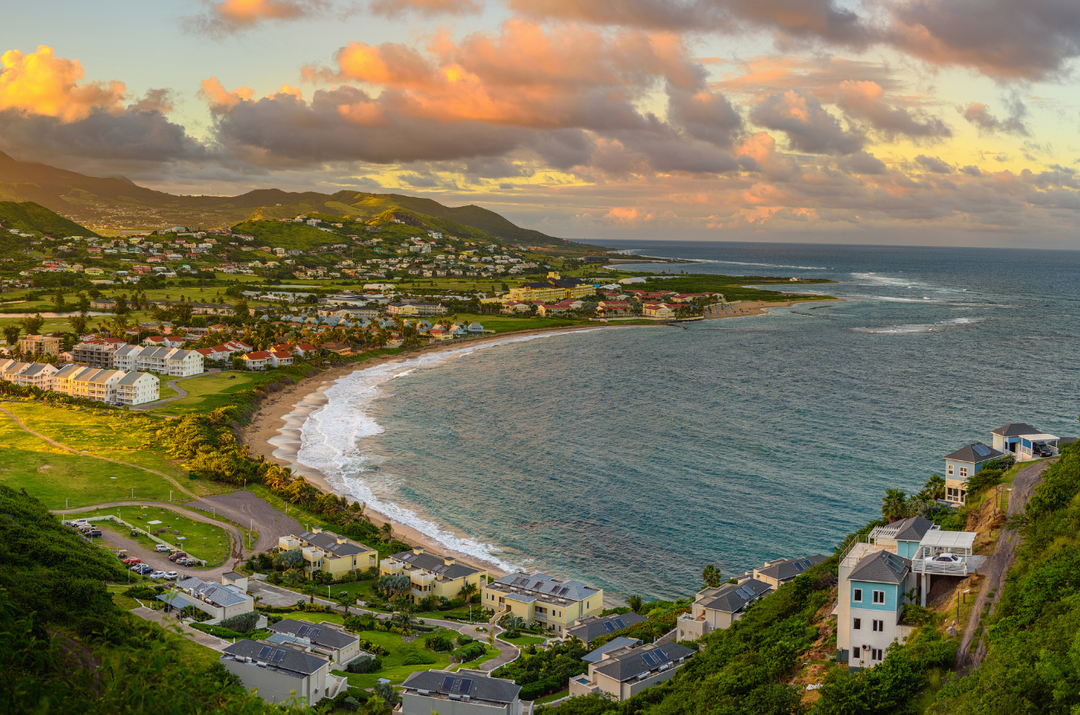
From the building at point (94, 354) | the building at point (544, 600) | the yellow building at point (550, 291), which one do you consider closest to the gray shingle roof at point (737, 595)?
the building at point (544, 600)

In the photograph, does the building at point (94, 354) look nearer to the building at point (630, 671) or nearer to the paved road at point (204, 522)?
the paved road at point (204, 522)

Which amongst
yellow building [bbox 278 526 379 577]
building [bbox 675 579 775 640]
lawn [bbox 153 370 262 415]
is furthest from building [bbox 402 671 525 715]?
lawn [bbox 153 370 262 415]

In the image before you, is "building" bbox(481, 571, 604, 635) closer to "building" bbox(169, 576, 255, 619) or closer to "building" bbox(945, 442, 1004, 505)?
"building" bbox(169, 576, 255, 619)

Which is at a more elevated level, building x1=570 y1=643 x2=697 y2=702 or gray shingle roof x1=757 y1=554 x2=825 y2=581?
gray shingle roof x1=757 y1=554 x2=825 y2=581

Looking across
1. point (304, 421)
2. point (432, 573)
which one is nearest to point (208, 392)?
point (304, 421)

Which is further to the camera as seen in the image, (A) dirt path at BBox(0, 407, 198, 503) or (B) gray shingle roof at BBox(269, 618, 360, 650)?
(A) dirt path at BBox(0, 407, 198, 503)

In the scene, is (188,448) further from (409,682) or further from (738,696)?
(738,696)

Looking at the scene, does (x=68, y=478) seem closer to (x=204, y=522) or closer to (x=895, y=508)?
(x=204, y=522)
